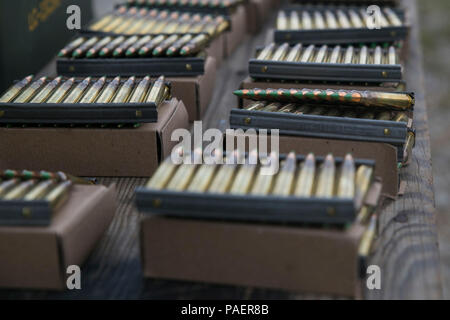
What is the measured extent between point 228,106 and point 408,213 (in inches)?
49.6

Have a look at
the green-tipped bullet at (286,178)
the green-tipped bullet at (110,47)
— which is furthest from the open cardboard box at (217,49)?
the green-tipped bullet at (286,178)

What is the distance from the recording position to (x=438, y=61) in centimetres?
834

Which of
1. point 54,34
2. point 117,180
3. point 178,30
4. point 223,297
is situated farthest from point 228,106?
point 223,297

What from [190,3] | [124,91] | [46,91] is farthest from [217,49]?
[46,91]

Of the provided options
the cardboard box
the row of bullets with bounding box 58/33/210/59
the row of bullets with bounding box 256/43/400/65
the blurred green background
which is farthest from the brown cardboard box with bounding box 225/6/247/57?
the cardboard box

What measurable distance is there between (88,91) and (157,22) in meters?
1.26

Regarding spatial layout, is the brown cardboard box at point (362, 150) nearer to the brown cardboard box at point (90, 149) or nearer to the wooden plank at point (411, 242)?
the wooden plank at point (411, 242)

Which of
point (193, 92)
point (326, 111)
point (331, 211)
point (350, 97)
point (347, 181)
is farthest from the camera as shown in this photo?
point (193, 92)

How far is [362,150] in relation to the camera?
7.52 ft

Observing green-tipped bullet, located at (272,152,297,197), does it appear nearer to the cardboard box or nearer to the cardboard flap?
the cardboard box

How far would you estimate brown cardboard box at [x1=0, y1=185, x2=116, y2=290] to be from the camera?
1.77 meters

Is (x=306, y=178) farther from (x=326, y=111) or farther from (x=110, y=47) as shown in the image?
(x=110, y=47)

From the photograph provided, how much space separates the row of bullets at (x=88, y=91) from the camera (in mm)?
2531

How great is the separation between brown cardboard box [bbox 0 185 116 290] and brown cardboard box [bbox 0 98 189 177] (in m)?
0.55
